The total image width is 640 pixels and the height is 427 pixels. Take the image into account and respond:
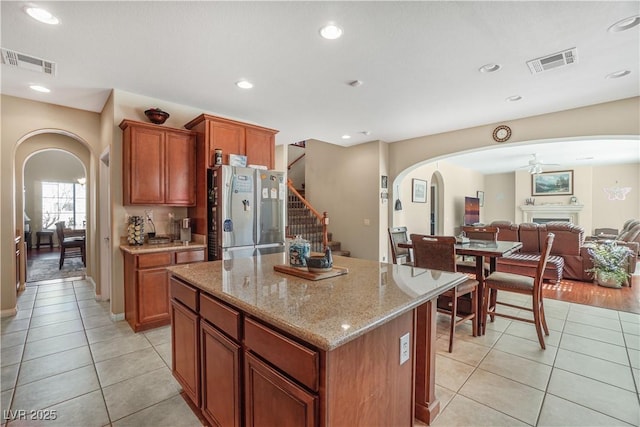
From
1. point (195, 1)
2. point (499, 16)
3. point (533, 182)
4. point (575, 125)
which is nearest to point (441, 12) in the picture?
point (499, 16)

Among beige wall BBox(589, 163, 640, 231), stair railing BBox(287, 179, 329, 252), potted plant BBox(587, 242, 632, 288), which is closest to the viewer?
potted plant BBox(587, 242, 632, 288)

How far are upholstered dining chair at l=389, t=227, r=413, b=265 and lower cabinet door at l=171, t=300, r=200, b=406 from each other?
268 cm

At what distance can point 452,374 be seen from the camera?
7.68ft

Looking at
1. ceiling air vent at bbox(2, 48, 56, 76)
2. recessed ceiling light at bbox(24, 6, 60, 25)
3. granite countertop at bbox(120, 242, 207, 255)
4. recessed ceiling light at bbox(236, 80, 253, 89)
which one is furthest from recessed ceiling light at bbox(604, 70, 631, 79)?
ceiling air vent at bbox(2, 48, 56, 76)

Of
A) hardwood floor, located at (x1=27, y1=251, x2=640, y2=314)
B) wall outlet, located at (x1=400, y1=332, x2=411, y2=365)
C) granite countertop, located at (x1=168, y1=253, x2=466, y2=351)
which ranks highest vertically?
granite countertop, located at (x1=168, y1=253, x2=466, y2=351)

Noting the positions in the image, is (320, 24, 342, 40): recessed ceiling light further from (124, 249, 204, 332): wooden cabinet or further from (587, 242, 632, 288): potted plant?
(587, 242, 632, 288): potted plant

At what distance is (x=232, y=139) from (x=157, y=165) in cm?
97

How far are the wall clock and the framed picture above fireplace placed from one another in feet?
23.4

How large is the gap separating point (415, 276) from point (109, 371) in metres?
2.59

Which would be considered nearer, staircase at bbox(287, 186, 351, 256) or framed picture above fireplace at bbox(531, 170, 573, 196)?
staircase at bbox(287, 186, 351, 256)

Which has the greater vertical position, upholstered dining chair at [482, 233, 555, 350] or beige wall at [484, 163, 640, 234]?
beige wall at [484, 163, 640, 234]

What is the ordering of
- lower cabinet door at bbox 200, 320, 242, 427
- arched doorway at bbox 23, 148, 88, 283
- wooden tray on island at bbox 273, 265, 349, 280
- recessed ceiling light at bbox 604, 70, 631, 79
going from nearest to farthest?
lower cabinet door at bbox 200, 320, 242, 427 < wooden tray on island at bbox 273, 265, 349, 280 < recessed ceiling light at bbox 604, 70, 631, 79 < arched doorway at bbox 23, 148, 88, 283

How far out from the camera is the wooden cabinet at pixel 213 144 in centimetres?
366

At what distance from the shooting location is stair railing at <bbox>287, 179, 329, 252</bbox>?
245 inches
